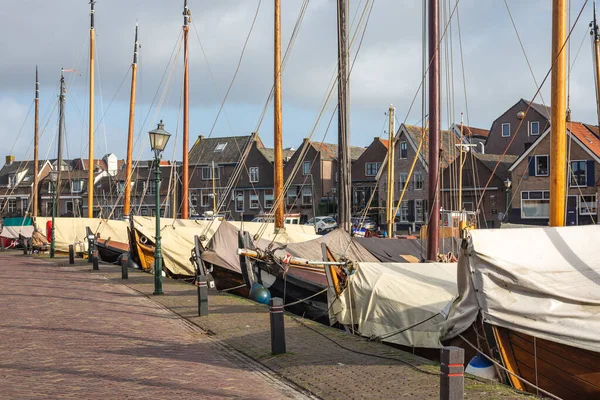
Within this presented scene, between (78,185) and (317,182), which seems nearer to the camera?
(317,182)

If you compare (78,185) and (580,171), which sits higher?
(78,185)

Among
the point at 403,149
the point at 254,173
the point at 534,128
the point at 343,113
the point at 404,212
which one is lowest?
the point at 404,212

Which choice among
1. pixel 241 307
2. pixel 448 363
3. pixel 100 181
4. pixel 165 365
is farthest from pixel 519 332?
pixel 100 181

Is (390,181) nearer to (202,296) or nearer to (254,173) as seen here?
(202,296)

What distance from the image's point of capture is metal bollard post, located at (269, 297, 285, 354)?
33.6 ft

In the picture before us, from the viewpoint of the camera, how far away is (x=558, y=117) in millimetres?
11438

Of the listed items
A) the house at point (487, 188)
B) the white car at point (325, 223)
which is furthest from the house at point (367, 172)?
the house at point (487, 188)

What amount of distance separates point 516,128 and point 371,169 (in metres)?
15.4

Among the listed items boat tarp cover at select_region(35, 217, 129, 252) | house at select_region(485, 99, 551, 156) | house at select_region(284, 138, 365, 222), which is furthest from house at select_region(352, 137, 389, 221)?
boat tarp cover at select_region(35, 217, 129, 252)

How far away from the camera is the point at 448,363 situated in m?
6.33

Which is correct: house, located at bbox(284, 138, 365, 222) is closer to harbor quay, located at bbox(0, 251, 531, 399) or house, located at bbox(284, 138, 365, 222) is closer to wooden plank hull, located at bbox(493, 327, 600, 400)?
harbor quay, located at bbox(0, 251, 531, 399)

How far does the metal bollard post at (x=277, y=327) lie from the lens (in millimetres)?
10234

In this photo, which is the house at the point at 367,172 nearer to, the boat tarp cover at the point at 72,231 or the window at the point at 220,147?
the window at the point at 220,147

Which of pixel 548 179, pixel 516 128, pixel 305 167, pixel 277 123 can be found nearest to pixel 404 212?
pixel 305 167
